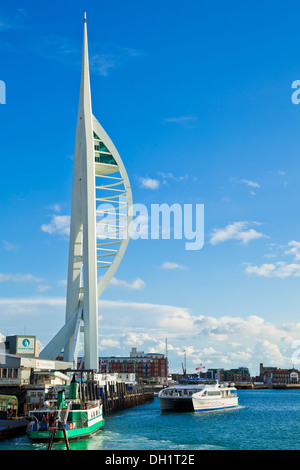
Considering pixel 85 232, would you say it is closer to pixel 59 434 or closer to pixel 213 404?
pixel 213 404

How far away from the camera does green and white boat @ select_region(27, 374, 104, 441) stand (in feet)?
98.2

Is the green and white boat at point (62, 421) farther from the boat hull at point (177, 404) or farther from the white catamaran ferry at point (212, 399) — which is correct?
the white catamaran ferry at point (212, 399)

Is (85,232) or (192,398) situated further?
(85,232)

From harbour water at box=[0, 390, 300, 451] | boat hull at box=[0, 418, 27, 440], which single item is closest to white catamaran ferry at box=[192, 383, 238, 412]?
harbour water at box=[0, 390, 300, 451]

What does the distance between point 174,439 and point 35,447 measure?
921cm

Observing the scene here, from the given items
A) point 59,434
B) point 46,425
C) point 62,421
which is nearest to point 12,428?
point 46,425

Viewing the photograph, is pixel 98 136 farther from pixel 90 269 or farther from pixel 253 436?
pixel 253 436

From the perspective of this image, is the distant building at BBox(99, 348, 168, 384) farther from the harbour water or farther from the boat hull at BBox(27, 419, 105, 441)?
the boat hull at BBox(27, 419, 105, 441)

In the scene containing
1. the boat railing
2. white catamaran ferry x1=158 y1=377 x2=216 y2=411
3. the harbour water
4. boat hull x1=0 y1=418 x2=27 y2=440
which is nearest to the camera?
the harbour water

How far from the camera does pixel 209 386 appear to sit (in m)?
60.1

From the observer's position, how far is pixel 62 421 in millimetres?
30250

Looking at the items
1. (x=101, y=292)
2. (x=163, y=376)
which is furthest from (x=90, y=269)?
(x=163, y=376)

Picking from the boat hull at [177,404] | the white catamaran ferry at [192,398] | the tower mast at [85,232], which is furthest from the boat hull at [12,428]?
the boat hull at [177,404]

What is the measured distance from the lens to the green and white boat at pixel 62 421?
2994 centimetres
